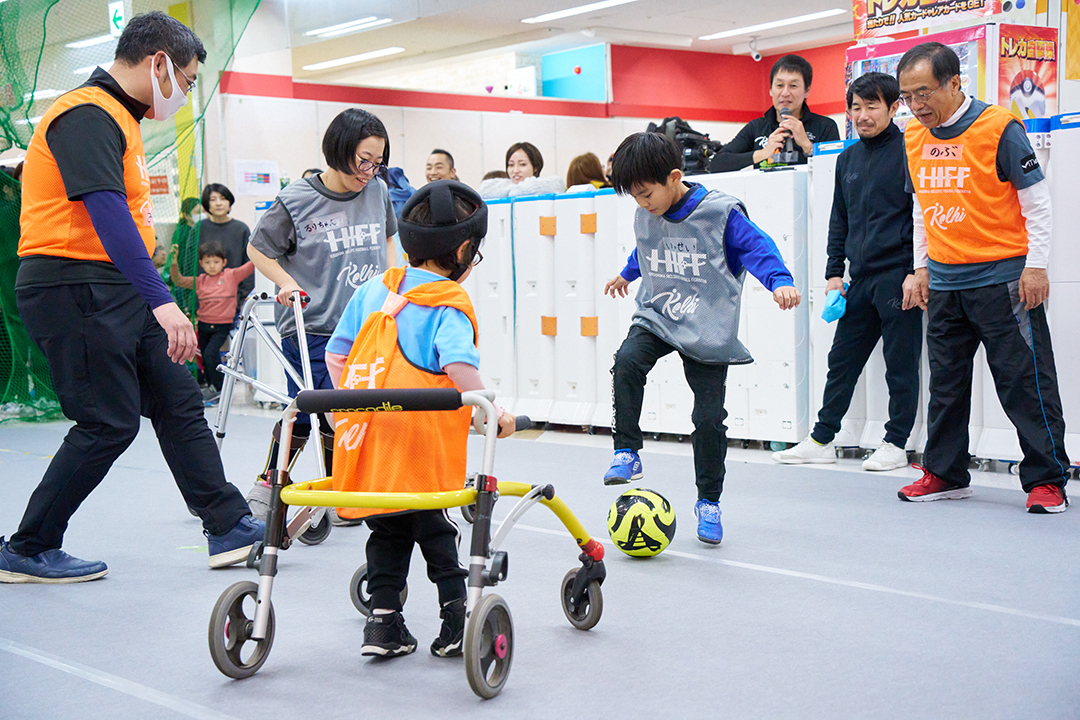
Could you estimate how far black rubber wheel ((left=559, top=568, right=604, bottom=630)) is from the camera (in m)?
2.78

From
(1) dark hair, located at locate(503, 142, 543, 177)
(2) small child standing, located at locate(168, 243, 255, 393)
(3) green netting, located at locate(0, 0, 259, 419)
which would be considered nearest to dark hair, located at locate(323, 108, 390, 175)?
(3) green netting, located at locate(0, 0, 259, 419)

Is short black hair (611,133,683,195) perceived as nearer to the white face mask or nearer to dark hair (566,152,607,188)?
the white face mask

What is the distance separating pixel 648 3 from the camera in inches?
519

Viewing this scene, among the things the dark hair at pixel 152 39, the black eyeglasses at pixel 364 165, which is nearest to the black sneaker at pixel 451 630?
the black eyeglasses at pixel 364 165

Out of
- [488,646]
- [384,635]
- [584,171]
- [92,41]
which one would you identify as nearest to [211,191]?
[92,41]

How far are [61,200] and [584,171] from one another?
4.87 meters

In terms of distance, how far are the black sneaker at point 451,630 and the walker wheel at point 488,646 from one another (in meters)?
0.24

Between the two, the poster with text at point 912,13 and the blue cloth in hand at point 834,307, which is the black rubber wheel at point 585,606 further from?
the poster with text at point 912,13

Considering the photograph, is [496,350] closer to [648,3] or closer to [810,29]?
[648,3]

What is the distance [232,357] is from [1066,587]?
322 centimetres

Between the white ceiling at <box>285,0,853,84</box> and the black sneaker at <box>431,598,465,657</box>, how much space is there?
424 inches

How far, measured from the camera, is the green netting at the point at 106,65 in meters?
6.73

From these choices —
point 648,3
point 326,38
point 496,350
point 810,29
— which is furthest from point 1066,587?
point 810,29

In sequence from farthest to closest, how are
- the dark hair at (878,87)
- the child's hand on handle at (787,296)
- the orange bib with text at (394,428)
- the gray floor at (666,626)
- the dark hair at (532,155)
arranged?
the dark hair at (532,155), the dark hair at (878,87), the child's hand on handle at (787,296), the orange bib with text at (394,428), the gray floor at (666,626)
